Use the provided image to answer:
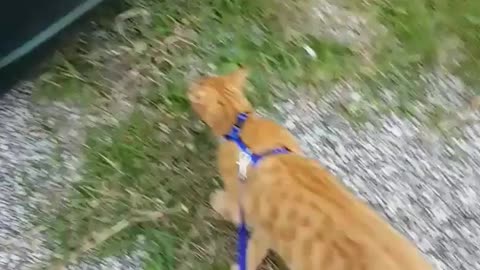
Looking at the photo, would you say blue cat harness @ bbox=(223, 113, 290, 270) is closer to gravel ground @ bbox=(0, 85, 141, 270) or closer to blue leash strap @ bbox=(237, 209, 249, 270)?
blue leash strap @ bbox=(237, 209, 249, 270)

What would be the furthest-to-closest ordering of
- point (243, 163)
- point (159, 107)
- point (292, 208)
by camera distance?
point (159, 107)
point (243, 163)
point (292, 208)

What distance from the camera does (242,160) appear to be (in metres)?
1.46

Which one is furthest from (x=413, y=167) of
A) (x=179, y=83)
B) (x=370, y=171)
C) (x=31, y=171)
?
(x=31, y=171)

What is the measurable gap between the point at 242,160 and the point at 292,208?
6.2 inches

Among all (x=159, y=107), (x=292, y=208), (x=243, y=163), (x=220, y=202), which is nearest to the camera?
(x=292, y=208)

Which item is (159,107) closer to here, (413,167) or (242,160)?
(242,160)

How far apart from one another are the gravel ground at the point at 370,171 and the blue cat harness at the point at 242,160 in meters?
0.22

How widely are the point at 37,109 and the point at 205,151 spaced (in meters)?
0.38

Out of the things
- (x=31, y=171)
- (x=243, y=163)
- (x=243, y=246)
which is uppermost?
(x=243, y=163)

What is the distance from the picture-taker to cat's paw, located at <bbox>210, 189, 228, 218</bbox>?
1.60m

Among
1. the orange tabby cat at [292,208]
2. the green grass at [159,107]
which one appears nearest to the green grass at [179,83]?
the green grass at [159,107]

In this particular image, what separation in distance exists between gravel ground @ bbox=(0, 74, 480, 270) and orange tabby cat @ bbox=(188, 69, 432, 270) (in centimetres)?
20

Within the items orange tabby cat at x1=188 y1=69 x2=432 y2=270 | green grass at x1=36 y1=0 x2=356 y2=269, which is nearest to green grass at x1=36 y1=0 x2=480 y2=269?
green grass at x1=36 y1=0 x2=356 y2=269

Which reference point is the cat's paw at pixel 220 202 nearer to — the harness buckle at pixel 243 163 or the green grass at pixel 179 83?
the green grass at pixel 179 83
